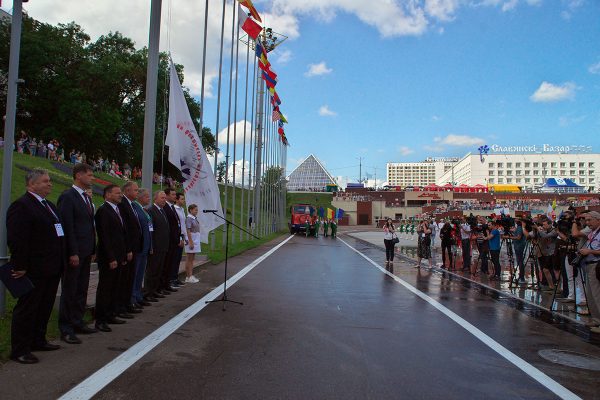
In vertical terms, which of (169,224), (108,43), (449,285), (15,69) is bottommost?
(449,285)

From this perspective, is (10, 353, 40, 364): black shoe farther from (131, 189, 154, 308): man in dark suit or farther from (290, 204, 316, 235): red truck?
(290, 204, 316, 235): red truck

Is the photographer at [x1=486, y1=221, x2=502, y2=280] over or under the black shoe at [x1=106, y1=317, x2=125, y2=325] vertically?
over

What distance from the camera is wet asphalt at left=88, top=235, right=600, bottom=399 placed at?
4402 mm

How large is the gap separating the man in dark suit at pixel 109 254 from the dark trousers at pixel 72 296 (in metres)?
0.33

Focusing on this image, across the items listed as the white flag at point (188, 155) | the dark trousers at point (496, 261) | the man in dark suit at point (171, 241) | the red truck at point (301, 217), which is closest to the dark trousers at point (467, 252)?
the dark trousers at point (496, 261)

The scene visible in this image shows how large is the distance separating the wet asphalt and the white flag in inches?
109

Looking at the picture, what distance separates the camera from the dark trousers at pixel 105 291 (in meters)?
6.47

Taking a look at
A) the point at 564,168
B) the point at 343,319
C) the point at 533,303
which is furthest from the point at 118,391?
the point at 564,168

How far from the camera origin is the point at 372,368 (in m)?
5.07

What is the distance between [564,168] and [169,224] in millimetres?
179627

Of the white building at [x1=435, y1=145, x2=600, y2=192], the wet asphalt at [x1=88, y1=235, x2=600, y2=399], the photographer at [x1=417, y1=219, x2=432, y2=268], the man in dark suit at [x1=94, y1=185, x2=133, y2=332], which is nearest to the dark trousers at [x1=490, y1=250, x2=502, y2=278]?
the photographer at [x1=417, y1=219, x2=432, y2=268]

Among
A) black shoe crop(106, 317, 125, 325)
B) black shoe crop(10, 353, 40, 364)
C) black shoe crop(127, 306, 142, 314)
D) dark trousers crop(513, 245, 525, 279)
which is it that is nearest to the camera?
black shoe crop(10, 353, 40, 364)

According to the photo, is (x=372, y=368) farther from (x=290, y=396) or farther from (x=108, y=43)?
(x=108, y=43)

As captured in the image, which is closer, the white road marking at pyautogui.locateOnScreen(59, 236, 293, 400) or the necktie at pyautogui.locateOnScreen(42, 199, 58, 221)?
the white road marking at pyautogui.locateOnScreen(59, 236, 293, 400)
